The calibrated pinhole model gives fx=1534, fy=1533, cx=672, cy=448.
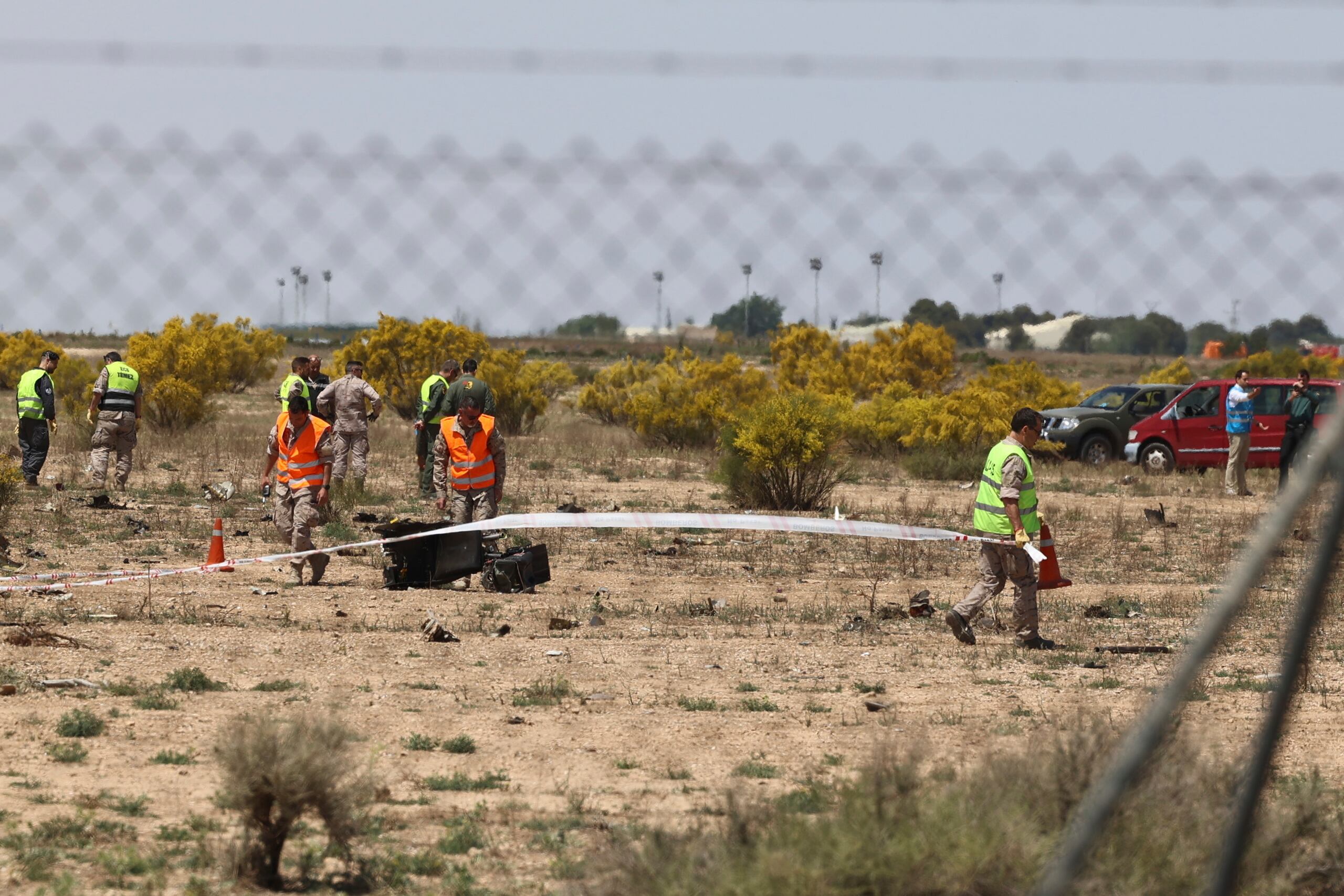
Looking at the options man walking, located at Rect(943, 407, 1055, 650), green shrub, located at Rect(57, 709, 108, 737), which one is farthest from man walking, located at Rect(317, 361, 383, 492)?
green shrub, located at Rect(57, 709, 108, 737)

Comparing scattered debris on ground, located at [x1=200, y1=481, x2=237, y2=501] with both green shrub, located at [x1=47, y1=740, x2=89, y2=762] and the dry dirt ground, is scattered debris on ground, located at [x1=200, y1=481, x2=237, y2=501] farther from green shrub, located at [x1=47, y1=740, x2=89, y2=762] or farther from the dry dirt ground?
green shrub, located at [x1=47, y1=740, x2=89, y2=762]

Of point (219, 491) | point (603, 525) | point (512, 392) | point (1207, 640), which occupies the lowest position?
point (219, 491)

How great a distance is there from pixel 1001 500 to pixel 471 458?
4.55 metres

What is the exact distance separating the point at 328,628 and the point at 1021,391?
23.3 metres

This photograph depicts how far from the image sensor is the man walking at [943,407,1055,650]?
372 inches

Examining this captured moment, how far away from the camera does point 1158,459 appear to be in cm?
2428

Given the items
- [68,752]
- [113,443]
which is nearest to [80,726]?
[68,752]

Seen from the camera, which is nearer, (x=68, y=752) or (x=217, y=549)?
(x=68, y=752)

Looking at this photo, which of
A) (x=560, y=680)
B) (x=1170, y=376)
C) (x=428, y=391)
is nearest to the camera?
(x=560, y=680)

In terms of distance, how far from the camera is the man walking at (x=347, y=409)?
56.0 feet

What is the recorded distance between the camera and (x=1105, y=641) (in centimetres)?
1006

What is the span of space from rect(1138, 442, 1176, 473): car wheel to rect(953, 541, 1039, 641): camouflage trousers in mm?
15221

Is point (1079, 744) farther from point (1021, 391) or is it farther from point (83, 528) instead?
point (1021, 391)

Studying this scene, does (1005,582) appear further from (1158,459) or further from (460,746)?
(1158,459)
